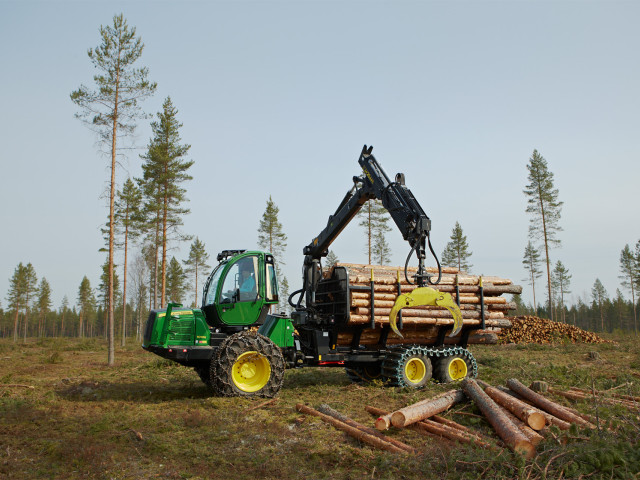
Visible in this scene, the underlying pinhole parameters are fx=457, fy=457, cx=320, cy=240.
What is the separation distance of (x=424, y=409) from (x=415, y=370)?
379 centimetres

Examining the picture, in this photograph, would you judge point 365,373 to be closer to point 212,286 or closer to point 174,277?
point 212,286

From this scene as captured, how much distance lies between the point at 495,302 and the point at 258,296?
6.40 m

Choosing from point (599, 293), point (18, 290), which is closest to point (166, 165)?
point (18, 290)

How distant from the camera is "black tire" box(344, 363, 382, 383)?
12352mm

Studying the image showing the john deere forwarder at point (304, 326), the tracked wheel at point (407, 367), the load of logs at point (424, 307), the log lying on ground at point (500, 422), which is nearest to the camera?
the log lying on ground at point (500, 422)

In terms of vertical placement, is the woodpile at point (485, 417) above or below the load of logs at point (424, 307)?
below

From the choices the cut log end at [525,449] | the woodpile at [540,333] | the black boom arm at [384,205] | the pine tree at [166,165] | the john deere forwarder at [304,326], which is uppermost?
the pine tree at [166,165]

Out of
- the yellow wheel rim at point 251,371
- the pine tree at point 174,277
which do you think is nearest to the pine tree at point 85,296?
the pine tree at point 174,277

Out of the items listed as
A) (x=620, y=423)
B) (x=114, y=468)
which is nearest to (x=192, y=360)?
(x=114, y=468)

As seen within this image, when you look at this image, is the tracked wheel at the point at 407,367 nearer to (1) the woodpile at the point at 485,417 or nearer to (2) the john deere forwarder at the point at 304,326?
(2) the john deere forwarder at the point at 304,326

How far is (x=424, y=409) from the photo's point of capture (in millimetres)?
7414

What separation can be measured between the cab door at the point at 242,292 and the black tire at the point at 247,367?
745 millimetres

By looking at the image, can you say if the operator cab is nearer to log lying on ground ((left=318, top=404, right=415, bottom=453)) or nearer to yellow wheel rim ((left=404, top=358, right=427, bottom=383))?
log lying on ground ((left=318, top=404, right=415, bottom=453))

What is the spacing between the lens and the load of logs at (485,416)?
20.1 ft
